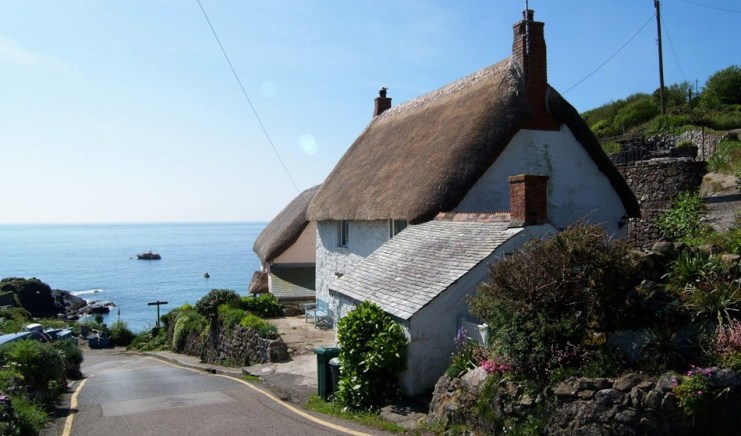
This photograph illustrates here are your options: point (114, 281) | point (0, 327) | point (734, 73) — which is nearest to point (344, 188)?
point (0, 327)

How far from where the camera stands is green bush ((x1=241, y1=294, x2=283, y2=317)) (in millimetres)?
22737

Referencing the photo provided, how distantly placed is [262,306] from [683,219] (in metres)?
15.1

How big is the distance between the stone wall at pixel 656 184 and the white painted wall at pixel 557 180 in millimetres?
733

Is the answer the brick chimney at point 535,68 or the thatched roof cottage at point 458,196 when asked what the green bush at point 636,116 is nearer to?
the thatched roof cottage at point 458,196

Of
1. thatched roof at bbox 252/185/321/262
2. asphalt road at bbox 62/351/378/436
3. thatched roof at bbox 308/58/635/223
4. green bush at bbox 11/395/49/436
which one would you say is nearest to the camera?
green bush at bbox 11/395/49/436

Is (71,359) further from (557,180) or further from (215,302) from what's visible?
(557,180)

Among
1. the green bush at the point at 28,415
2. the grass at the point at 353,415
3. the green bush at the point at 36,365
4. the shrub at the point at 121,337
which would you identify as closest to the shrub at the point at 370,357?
the grass at the point at 353,415

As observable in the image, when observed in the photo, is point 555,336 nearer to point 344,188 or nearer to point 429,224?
point 429,224

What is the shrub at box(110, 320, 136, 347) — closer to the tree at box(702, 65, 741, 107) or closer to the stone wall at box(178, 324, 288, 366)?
the stone wall at box(178, 324, 288, 366)

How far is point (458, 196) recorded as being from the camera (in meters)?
14.8

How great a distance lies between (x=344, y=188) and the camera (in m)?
20.8

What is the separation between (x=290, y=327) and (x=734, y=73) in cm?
3076

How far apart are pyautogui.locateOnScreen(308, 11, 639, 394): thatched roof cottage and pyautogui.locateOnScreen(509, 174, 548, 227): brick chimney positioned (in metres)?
0.02

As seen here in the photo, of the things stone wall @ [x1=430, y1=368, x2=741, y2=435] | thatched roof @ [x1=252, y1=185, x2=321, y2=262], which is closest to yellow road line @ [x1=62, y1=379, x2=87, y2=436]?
stone wall @ [x1=430, y1=368, x2=741, y2=435]
